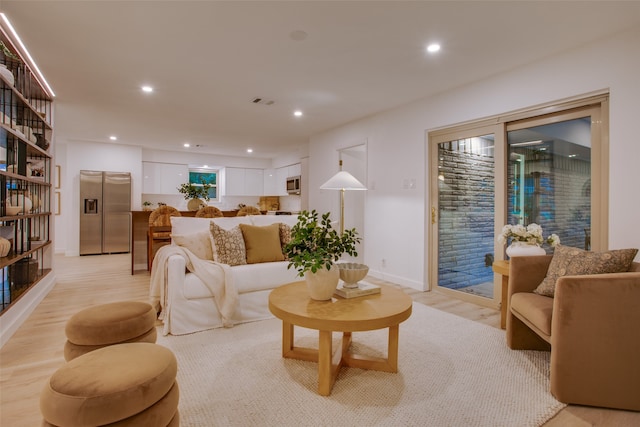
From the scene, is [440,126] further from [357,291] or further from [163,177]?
[163,177]

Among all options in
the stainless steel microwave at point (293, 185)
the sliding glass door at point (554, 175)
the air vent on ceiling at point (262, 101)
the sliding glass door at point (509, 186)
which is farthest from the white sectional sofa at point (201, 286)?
the stainless steel microwave at point (293, 185)

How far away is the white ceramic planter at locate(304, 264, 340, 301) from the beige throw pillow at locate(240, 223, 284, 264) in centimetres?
127

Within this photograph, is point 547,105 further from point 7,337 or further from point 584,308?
point 7,337

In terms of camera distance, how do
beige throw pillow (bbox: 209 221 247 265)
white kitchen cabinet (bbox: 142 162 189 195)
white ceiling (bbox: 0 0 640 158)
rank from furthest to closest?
white kitchen cabinet (bbox: 142 162 189 195), beige throw pillow (bbox: 209 221 247 265), white ceiling (bbox: 0 0 640 158)

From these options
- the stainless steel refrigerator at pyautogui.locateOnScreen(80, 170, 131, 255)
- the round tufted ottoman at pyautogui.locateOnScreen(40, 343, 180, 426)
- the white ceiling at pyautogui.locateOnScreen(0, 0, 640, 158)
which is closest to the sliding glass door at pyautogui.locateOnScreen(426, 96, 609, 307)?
the white ceiling at pyautogui.locateOnScreen(0, 0, 640, 158)

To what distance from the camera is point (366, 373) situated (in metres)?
2.11

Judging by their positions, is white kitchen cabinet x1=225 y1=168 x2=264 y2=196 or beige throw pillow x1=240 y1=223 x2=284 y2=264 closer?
beige throw pillow x1=240 y1=223 x2=284 y2=264

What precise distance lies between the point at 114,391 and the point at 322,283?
3.95 ft

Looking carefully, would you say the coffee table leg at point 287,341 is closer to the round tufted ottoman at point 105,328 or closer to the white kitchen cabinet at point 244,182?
the round tufted ottoman at point 105,328

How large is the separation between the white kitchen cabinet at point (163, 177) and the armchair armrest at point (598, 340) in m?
7.97

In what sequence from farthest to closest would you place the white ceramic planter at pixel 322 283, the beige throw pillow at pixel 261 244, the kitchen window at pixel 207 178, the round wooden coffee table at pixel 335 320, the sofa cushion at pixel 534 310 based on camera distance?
the kitchen window at pixel 207 178
the beige throw pillow at pixel 261 244
the white ceramic planter at pixel 322 283
the sofa cushion at pixel 534 310
the round wooden coffee table at pixel 335 320

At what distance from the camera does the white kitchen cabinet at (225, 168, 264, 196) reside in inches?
348

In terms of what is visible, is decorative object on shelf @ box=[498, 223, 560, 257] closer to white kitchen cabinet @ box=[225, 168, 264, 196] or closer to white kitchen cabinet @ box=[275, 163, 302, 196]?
white kitchen cabinet @ box=[275, 163, 302, 196]

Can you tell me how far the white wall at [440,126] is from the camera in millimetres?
2518
